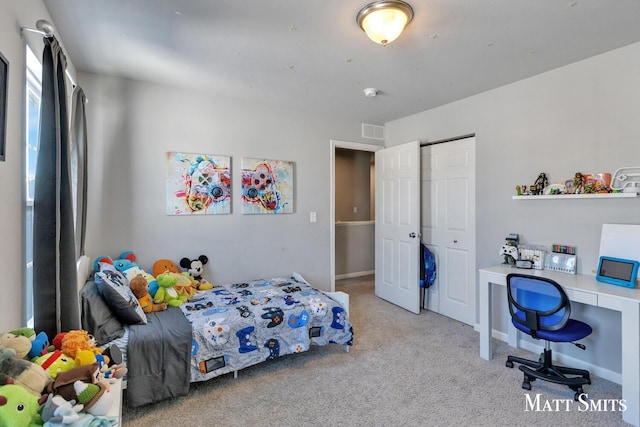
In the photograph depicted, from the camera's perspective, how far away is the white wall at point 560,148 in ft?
7.73

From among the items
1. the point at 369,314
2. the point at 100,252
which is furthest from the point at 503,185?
the point at 100,252

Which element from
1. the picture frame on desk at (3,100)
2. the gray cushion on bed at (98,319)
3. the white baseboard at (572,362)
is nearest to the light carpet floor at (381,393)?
the white baseboard at (572,362)

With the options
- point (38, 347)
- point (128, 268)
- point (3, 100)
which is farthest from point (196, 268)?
point (3, 100)

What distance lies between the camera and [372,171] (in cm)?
629

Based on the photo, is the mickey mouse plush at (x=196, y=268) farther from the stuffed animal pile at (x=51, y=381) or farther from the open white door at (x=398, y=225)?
the open white door at (x=398, y=225)

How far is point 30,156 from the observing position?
1797mm

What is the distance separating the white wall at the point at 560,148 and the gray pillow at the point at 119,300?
3142 mm

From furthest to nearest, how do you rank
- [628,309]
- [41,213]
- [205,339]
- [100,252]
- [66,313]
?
[100,252], [205,339], [628,309], [66,313], [41,213]

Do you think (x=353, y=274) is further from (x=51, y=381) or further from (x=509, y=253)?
(x=51, y=381)

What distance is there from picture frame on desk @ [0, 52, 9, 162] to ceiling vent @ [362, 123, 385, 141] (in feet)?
11.8

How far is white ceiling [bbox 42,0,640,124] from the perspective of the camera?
1.85 metres

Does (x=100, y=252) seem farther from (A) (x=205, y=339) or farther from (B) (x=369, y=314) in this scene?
(B) (x=369, y=314)

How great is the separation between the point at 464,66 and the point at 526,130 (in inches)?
35.0

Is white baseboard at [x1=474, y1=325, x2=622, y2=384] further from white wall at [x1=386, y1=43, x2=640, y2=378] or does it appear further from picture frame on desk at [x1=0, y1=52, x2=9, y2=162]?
picture frame on desk at [x1=0, y1=52, x2=9, y2=162]
